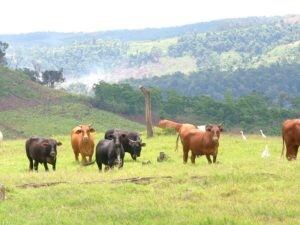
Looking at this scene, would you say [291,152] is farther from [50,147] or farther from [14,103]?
[14,103]

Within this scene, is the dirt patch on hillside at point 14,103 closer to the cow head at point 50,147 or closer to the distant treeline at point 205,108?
the distant treeline at point 205,108

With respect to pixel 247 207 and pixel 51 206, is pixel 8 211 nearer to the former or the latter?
pixel 51 206

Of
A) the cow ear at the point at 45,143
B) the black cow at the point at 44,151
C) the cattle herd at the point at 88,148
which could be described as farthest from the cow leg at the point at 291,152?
the cow ear at the point at 45,143

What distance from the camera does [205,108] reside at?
114 m

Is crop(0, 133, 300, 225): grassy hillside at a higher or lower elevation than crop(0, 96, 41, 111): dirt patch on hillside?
higher

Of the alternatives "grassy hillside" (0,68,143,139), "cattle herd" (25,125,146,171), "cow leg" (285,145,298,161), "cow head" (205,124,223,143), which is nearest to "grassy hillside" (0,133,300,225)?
"cow head" (205,124,223,143)

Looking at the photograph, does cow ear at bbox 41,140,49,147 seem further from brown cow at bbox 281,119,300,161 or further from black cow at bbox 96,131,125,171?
brown cow at bbox 281,119,300,161

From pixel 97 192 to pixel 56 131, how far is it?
8425 centimetres

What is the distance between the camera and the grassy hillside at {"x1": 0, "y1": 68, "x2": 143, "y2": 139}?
100625 millimetres

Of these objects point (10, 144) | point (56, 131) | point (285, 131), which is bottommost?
point (56, 131)

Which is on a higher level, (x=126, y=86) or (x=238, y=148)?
(x=238, y=148)

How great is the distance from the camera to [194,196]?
14.2 meters

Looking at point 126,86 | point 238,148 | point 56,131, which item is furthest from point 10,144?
point 126,86

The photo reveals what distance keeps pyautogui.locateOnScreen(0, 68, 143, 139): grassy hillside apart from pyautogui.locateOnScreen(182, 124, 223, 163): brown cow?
74912 mm
